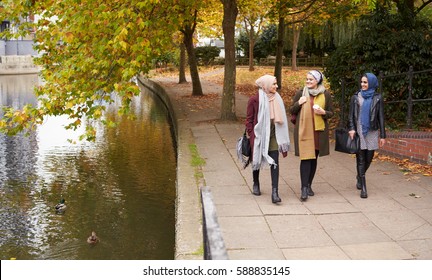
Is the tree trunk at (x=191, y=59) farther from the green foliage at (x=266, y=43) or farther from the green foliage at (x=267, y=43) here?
the green foliage at (x=267, y=43)

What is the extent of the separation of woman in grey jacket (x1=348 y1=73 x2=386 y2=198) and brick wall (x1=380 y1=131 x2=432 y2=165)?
7.55ft

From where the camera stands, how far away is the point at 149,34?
12.2m

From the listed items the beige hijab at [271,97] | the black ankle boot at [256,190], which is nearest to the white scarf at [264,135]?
the beige hijab at [271,97]

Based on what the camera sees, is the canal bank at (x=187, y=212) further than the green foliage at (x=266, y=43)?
No

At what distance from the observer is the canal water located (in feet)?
29.5

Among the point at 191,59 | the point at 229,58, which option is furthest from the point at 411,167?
the point at 191,59

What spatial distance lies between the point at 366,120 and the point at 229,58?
863 cm

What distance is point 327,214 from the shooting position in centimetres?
727

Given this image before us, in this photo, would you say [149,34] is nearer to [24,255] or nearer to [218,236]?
[24,255]

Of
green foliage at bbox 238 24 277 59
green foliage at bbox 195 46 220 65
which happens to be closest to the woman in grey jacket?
green foliage at bbox 238 24 277 59

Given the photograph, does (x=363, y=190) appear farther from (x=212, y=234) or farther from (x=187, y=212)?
(x=212, y=234)

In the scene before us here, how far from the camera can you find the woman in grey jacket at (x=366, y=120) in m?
7.86

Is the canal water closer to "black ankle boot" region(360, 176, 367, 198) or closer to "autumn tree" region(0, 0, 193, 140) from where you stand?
"autumn tree" region(0, 0, 193, 140)

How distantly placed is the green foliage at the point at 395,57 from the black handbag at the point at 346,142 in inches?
146
